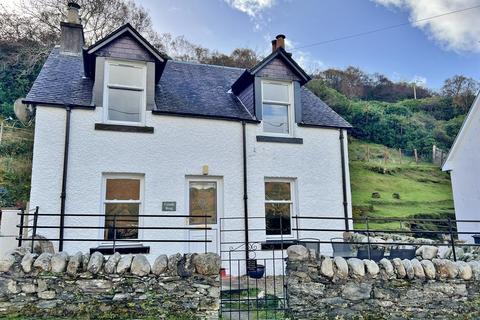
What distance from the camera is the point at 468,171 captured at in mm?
13000

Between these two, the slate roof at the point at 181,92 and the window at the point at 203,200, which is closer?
the slate roof at the point at 181,92

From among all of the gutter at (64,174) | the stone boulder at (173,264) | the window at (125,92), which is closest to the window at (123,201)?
the gutter at (64,174)

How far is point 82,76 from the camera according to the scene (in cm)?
→ 1008

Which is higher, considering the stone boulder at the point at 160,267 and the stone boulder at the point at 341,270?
the stone boulder at the point at 160,267

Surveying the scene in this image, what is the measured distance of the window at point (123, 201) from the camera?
28.5 ft

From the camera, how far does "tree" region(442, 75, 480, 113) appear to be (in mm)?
28578

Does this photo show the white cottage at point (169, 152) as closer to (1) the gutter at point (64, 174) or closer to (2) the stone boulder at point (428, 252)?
(1) the gutter at point (64, 174)

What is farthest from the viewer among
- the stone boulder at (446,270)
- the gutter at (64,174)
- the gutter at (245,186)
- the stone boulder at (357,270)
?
the gutter at (245,186)

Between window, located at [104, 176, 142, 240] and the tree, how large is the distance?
29.6 m

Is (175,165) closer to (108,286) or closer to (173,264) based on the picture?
(173,264)

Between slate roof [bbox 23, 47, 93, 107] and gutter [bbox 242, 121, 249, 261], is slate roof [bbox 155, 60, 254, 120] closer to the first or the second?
gutter [bbox 242, 121, 249, 261]

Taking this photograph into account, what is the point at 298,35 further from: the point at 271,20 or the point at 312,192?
the point at 312,192

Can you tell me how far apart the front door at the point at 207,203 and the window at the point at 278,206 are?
4.99ft

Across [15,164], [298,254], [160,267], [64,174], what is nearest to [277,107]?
[298,254]
